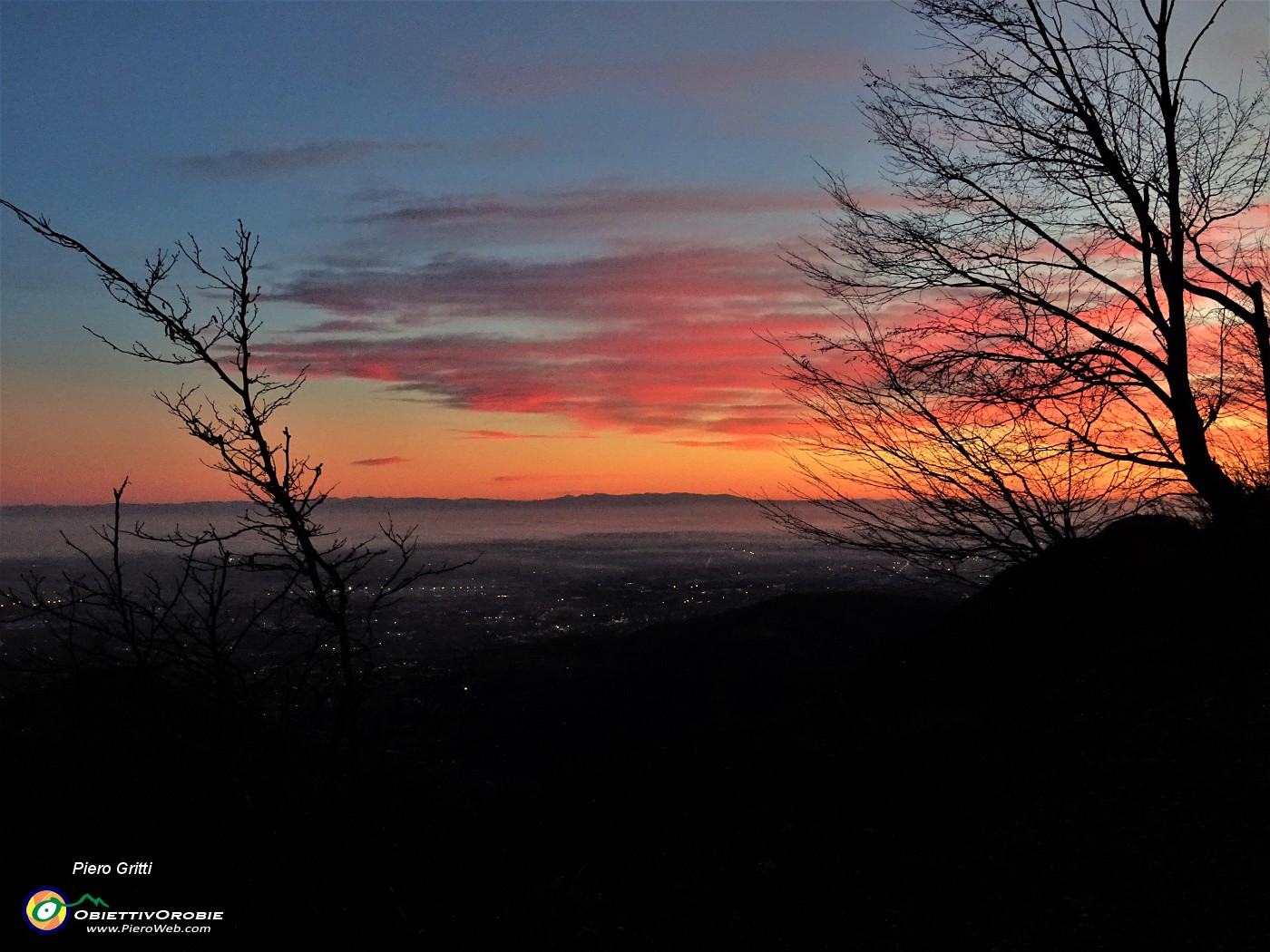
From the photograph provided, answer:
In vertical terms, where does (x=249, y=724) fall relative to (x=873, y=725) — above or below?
above

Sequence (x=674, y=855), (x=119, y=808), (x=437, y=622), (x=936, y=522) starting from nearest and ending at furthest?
(x=674, y=855), (x=119, y=808), (x=936, y=522), (x=437, y=622)

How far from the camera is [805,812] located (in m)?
6.84

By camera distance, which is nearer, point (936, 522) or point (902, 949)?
point (902, 949)

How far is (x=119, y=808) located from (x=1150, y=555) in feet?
42.6

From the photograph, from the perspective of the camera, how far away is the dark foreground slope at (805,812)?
5.20 m

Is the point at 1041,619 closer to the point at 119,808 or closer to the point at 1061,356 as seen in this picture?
the point at 1061,356

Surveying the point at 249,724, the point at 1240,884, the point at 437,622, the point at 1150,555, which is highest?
the point at 1150,555

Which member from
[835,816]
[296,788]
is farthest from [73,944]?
[835,816]

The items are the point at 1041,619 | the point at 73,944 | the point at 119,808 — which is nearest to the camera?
the point at 73,944

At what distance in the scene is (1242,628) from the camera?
891 cm

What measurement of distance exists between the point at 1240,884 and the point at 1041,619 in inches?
273

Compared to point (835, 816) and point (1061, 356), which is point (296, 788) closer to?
point (835, 816)

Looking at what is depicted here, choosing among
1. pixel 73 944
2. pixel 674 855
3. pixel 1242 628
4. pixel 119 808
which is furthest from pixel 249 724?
pixel 1242 628

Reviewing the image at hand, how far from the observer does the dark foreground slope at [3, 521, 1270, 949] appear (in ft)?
17.1
